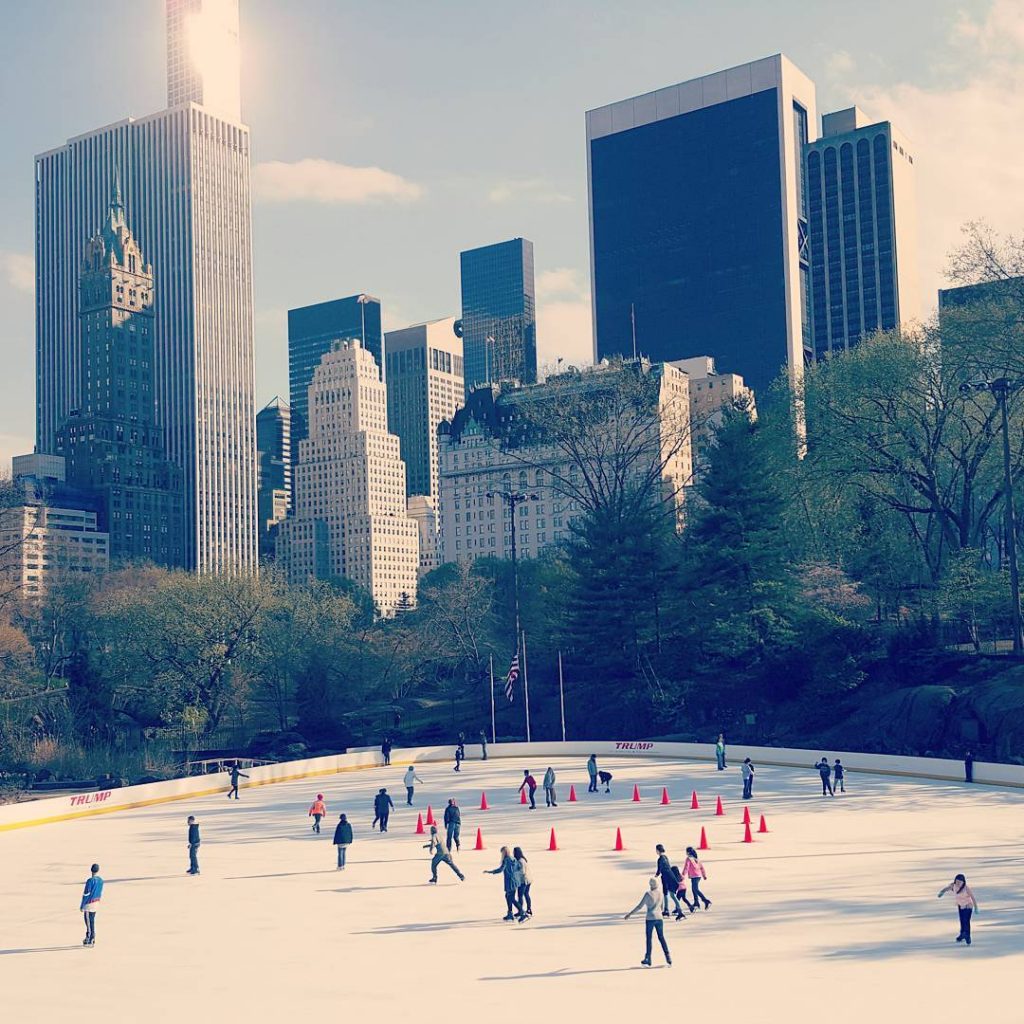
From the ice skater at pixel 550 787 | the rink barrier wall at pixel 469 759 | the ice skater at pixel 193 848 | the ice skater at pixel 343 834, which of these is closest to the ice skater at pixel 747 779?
the ice skater at pixel 550 787

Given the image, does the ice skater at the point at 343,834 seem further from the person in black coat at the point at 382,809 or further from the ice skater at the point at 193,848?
the person in black coat at the point at 382,809

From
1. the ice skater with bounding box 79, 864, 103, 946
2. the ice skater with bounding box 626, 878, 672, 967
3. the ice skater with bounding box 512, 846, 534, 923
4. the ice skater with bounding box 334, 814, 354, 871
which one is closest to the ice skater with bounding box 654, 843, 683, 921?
the ice skater with bounding box 512, 846, 534, 923

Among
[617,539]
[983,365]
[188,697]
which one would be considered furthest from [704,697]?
[188,697]

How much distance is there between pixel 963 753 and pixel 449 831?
27.8 m

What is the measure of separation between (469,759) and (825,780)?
71.6ft

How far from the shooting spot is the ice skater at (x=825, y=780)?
4090cm

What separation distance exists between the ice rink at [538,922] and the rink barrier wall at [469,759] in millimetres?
2398

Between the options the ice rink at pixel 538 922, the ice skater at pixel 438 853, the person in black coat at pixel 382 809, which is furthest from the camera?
the person in black coat at pixel 382 809

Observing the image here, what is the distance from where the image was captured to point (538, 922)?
2331 cm

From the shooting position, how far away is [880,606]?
7081cm

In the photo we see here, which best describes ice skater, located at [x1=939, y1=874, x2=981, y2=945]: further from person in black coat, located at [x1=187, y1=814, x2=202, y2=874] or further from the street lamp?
the street lamp

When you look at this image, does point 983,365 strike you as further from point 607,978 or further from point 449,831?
point 607,978

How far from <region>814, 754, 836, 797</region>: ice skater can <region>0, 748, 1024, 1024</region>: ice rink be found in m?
0.88

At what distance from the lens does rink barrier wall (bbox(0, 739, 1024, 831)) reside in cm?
4350
